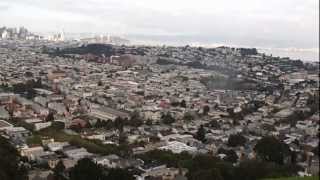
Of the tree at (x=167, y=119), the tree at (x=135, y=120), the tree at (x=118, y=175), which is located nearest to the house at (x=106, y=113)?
the tree at (x=135, y=120)

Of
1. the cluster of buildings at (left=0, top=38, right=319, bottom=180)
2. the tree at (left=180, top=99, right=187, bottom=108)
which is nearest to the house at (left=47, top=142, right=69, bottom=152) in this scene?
the cluster of buildings at (left=0, top=38, right=319, bottom=180)

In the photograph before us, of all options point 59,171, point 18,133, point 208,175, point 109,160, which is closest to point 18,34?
point 18,133

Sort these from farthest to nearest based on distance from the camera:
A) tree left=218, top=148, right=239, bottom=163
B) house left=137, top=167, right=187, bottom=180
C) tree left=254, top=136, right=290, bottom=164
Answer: tree left=218, top=148, right=239, bottom=163 → tree left=254, top=136, right=290, bottom=164 → house left=137, top=167, right=187, bottom=180

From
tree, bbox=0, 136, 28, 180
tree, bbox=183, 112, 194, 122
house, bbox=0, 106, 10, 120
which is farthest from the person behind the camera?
tree, bbox=183, 112, 194, 122

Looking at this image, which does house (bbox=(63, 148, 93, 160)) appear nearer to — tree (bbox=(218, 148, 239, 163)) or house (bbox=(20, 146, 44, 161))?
house (bbox=(20, 146, 44, 161))

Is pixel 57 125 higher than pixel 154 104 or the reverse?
higher

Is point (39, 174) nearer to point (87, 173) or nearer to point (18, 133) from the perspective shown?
point (87, 173)

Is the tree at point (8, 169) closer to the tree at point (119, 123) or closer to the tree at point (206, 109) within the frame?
the tree at point (119, 123)

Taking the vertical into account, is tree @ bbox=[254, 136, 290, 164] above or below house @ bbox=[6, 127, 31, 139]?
above
